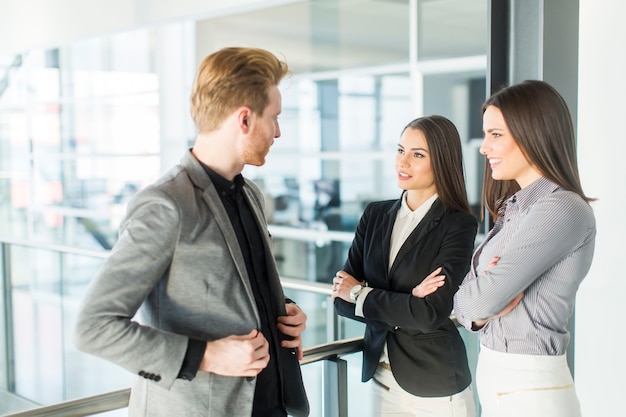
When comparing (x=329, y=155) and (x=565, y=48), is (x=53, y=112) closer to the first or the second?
(x=329, y=155)

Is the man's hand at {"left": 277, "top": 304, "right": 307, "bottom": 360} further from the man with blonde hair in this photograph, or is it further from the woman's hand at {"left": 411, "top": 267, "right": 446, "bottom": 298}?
the woman's hand at {"left": 411, "top": 267, "right": 446, "bottom": 298}

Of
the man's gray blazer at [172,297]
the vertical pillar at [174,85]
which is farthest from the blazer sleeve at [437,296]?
the vertical pillar at [174,85]

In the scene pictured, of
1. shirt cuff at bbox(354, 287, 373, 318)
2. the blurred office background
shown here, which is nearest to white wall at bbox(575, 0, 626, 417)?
the blurred office background

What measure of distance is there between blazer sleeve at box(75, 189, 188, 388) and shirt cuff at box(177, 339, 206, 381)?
13mm

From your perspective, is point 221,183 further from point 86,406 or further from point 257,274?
point 86,406

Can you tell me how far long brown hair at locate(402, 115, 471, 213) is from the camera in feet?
8.42

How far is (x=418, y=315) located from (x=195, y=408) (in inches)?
36.7

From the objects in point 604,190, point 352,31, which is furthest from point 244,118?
point 352,31

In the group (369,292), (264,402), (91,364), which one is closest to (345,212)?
(91,364)

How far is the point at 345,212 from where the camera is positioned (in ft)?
31.3

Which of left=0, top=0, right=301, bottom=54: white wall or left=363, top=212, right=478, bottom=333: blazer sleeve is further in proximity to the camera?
left=0, top=0, right=301, bottom=54: white wall

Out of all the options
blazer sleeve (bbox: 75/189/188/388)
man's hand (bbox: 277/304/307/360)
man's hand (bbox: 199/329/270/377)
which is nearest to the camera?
blazer sleeve (bbox: 75/189/188/388)

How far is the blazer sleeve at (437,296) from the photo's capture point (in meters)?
2.39

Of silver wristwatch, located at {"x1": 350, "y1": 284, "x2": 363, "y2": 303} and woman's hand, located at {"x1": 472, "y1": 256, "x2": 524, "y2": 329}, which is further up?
woman's hand, located at {"x1": 472, "y1": 256, "x2": 524, "y2": 329}
